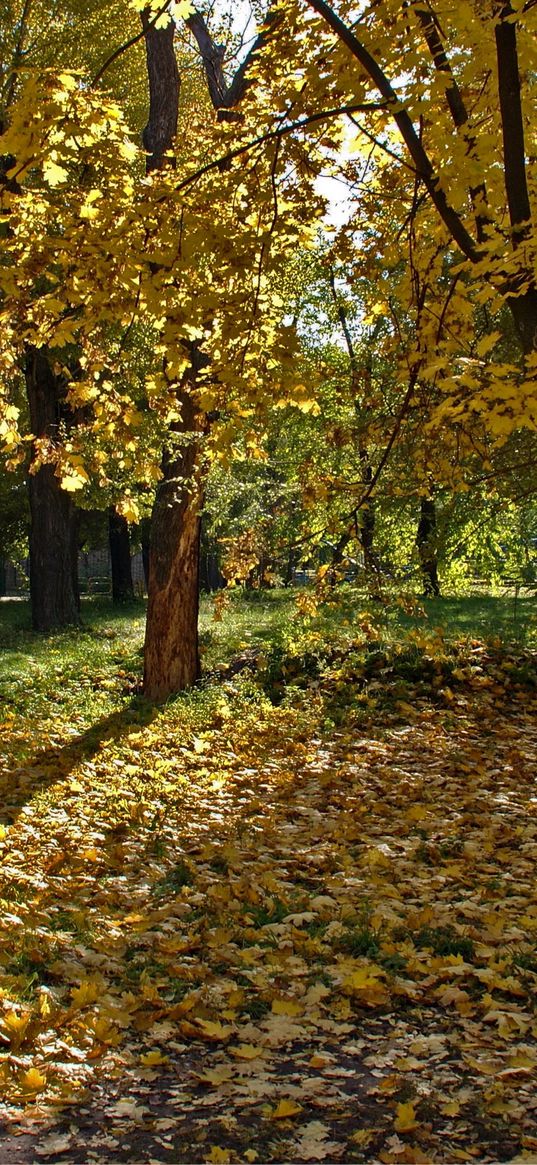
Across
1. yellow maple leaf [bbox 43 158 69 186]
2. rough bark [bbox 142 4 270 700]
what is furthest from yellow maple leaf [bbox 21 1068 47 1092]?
rough bark [bbox 142 4 270 700]

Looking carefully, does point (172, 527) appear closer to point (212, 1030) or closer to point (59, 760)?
point (59, 760)

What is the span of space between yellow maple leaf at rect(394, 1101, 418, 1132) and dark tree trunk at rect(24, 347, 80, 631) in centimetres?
1402

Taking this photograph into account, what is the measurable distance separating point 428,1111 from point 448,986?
896 mm

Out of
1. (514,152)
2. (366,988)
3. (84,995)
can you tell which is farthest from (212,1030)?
(514,152)

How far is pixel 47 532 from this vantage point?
646 inches

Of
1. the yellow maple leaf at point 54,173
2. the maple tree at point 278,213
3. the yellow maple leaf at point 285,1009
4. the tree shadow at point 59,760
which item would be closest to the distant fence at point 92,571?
the tree shadow at point 59,760

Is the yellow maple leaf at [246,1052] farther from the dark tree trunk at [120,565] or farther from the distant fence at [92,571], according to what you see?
the distant fence at [92,571]

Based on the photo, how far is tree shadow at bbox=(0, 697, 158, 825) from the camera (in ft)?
21.5

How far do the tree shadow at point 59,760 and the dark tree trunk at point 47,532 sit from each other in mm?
7028

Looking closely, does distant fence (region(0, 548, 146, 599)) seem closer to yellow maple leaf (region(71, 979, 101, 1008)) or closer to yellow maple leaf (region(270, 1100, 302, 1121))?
yellow maple leaf (region(71, 979, 101, 1008))

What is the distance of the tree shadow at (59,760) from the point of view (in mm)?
6566

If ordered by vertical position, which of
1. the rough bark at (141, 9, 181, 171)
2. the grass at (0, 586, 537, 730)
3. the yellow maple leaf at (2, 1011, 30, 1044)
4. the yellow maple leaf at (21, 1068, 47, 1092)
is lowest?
the yellow maple leaf at (21, 1068, 47, 1092)

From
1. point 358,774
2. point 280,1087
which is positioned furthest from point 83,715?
point 280,1087

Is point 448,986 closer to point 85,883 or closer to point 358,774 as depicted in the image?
point 85,883
